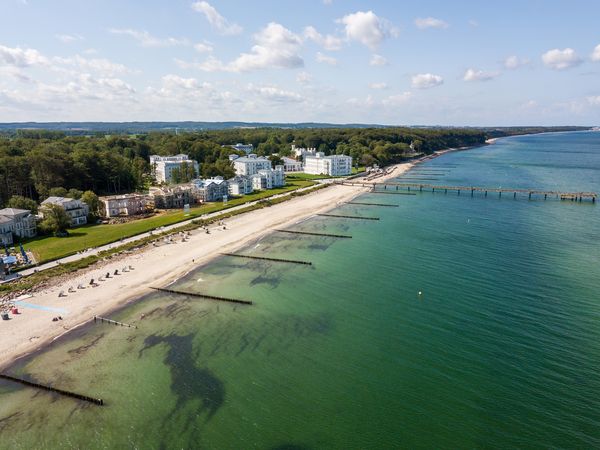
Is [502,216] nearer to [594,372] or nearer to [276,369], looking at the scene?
[594,372]

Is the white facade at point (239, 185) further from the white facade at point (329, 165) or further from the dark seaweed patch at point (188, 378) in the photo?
the dark seaweed patch at point (188, 378)

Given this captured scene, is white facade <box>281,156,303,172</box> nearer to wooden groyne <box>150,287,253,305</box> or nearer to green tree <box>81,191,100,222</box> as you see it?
green tree <box>81,191,100,222</box>

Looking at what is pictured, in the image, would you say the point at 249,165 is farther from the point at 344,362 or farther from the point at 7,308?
the point at 344,362

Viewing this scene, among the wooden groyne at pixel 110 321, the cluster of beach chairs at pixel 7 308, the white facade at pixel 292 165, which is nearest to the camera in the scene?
the cluster of beach chairs at pixel 7 308

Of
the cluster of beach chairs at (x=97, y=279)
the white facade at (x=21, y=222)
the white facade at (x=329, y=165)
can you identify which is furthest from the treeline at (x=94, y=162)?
the cluster of beach chairs at (x=97, y=279)

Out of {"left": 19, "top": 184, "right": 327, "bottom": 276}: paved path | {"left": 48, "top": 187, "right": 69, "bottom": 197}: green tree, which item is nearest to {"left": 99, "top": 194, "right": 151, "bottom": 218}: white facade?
{"left": 48, "top": 187, "right": 69, "bottom": 197}: green tree

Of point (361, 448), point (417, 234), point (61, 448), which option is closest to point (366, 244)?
point (417, 234)
